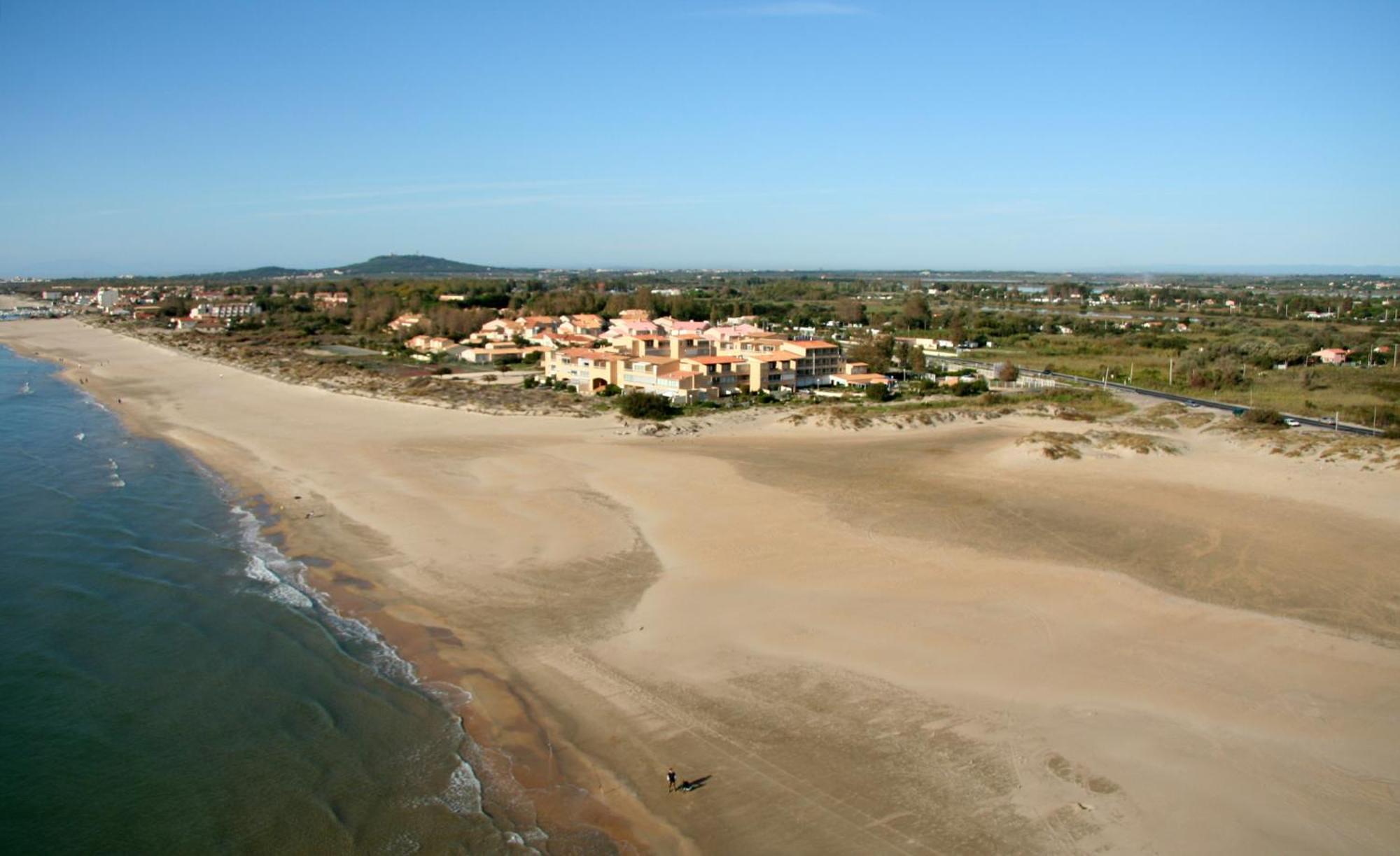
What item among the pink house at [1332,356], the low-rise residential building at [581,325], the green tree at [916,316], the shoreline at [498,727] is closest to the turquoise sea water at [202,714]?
the shoreline at [498,727]

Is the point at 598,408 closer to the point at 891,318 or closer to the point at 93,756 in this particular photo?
the point at 93,756

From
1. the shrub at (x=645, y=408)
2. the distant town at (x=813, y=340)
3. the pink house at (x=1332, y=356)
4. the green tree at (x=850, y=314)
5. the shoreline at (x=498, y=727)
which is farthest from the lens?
the green tree at (x=850, y=314)

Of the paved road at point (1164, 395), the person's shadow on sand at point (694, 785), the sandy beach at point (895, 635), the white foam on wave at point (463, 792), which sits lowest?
the white foam on wave at point (463, 792)

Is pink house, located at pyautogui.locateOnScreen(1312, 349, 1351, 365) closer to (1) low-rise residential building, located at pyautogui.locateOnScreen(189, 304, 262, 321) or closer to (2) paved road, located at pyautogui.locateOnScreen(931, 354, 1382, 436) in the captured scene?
(2) paved road, located at pyautogui.locateOnScreen(931, 354, 1382, 436)

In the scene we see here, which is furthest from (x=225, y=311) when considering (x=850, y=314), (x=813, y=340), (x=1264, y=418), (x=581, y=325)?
(x=1264, y=418)

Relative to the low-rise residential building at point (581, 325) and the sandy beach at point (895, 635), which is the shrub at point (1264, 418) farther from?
the low-rise residential building at point (581, 325)

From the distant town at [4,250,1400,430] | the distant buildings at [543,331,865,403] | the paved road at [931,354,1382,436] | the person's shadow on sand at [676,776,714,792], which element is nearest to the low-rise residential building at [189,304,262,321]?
the distant town at [4,250,1400,430]

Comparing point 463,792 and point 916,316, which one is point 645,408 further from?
point 916,316

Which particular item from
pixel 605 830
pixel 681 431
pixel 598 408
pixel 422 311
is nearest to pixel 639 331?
pixel 598 408
